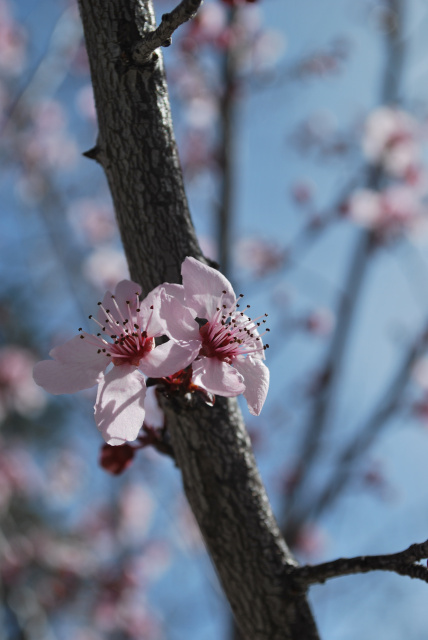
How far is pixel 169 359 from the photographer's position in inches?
35.6

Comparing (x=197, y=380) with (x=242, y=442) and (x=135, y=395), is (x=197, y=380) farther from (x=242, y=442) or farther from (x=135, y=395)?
(x=242, y=442)

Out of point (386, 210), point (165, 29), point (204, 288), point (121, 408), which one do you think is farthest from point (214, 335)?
point (386, 210)

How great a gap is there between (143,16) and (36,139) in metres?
5.32

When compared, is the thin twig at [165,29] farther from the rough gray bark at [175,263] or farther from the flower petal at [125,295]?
the flower petal at [125,295]

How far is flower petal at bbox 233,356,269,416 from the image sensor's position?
3.04ft

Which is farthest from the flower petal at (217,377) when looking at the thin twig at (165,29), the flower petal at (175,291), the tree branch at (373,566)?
the thin twig at (165,29)

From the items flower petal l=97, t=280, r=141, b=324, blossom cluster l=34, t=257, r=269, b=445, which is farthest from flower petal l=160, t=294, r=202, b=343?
flower petal l=97, t=280, r=141, b=324

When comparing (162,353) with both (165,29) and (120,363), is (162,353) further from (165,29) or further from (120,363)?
(165,29)

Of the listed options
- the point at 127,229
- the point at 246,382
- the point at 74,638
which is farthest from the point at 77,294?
the point at 74,638

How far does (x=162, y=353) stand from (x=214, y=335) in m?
0.13

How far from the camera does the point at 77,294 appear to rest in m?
4.32

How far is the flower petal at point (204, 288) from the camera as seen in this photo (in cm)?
94

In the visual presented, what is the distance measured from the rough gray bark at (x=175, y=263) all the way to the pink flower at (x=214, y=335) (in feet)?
0.55

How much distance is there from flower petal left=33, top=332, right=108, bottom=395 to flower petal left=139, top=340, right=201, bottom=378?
89 mm
